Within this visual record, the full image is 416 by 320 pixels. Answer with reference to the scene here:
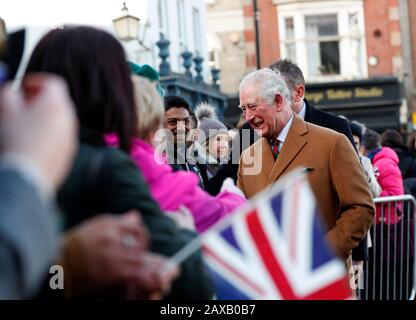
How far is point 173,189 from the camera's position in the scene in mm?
3650

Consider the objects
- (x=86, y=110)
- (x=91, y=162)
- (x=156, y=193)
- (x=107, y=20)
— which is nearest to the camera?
(x=91, y=162)

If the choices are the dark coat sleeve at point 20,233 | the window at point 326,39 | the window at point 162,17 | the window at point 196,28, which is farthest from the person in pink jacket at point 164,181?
the window at point 326,39

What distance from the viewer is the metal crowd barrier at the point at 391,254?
34.1 ft

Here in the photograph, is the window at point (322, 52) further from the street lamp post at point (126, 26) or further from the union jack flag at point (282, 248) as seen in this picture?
the union jack flag at point (282, 248)

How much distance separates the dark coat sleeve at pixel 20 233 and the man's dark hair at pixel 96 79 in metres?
1.01

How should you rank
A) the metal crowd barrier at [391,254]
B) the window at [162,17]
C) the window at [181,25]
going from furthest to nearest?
the window at [181,25]
the window at [162,17]
the metal crowd barrier at [391,254]

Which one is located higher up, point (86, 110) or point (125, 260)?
point (86, 110)

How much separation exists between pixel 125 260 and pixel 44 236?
0.41 m

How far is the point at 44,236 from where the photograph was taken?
2.14 metres

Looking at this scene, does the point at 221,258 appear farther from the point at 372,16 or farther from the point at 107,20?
the point at 372,16

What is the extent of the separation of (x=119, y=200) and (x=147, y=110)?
93 centimetres
